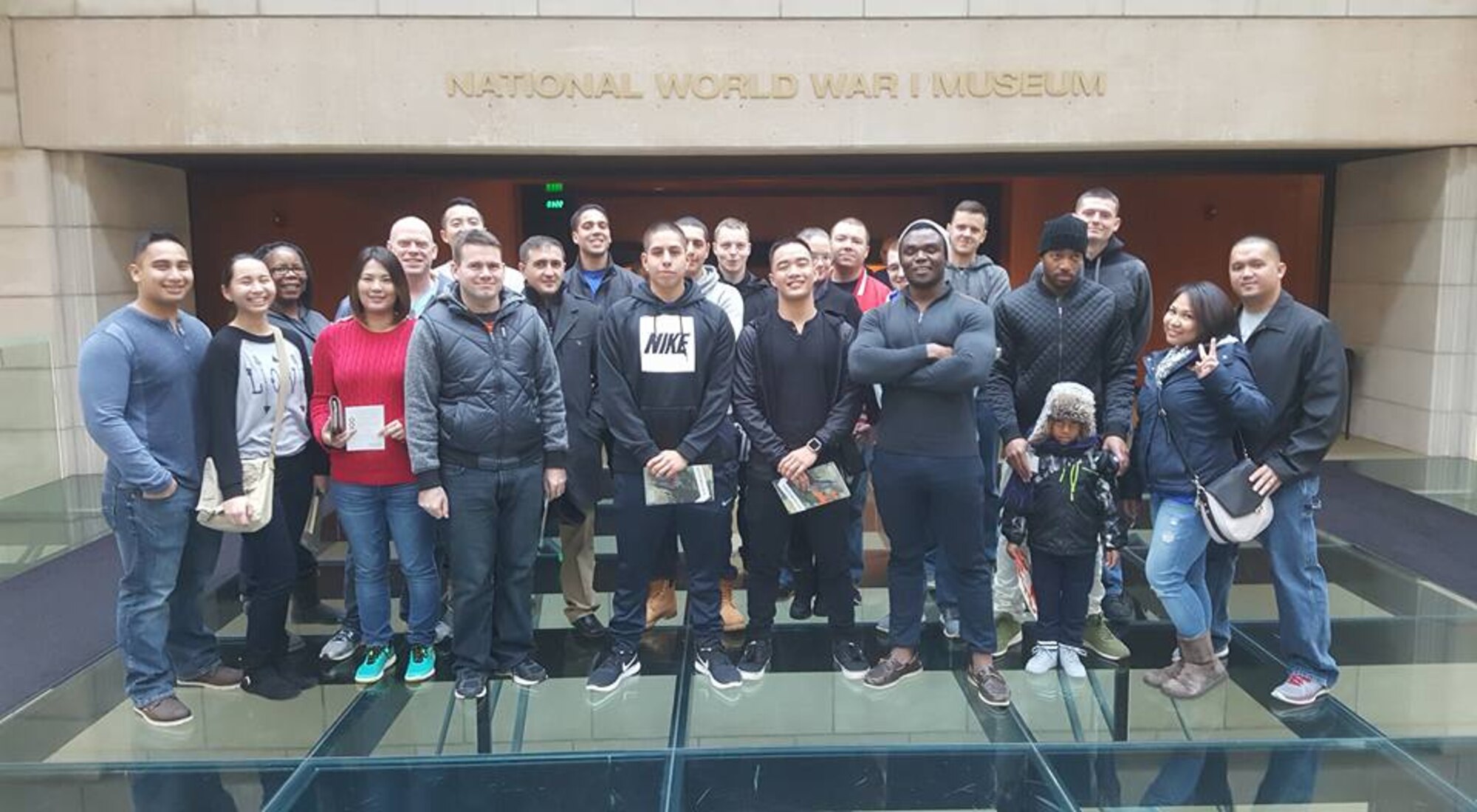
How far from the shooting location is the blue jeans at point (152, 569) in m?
4.00

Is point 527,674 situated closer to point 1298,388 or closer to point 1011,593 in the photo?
point 1011,593

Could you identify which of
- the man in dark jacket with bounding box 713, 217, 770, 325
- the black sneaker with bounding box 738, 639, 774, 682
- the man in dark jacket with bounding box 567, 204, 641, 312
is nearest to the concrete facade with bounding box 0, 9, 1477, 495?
the man in dark jacket with bounding box 713, 217, 770, 325

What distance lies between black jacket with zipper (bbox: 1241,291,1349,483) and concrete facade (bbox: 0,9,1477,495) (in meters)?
4.94

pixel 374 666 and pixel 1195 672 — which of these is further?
pixel 374 666

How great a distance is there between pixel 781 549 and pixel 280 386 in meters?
2.43

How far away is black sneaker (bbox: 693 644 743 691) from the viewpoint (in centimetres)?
446

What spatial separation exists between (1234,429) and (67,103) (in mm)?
9267

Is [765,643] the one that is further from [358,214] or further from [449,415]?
[358,214]

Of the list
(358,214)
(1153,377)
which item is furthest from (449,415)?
(358,214)

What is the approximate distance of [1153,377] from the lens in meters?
4.32

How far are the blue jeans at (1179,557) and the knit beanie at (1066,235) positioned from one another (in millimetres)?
1207

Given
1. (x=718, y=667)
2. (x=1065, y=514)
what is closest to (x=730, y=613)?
(x=718, y=667)

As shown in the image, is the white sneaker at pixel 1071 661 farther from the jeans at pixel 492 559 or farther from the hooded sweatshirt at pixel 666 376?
the jeans at pixel 492 559

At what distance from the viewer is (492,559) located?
439 cm
